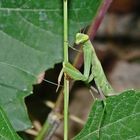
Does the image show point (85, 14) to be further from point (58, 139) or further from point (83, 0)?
point (58, 139)

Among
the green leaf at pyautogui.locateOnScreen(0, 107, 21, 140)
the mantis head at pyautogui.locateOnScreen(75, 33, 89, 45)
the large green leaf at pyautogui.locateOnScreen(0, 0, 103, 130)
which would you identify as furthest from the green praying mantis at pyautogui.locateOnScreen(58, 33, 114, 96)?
the green leaf at pyautogui.locateOnScreen(0, 107, 21, 140)

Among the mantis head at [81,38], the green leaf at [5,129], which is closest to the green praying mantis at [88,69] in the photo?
the mantis head at [81,38]

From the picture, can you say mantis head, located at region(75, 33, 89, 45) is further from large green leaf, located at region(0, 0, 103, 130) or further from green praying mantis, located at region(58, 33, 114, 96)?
large green leaf, located at region(0, 0, 103, 130)

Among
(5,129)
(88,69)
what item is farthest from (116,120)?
(5,129)

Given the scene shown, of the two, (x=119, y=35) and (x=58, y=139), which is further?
(x=119, y=35)

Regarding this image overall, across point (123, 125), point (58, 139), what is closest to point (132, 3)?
point (58, 139)

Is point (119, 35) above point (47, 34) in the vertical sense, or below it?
below
